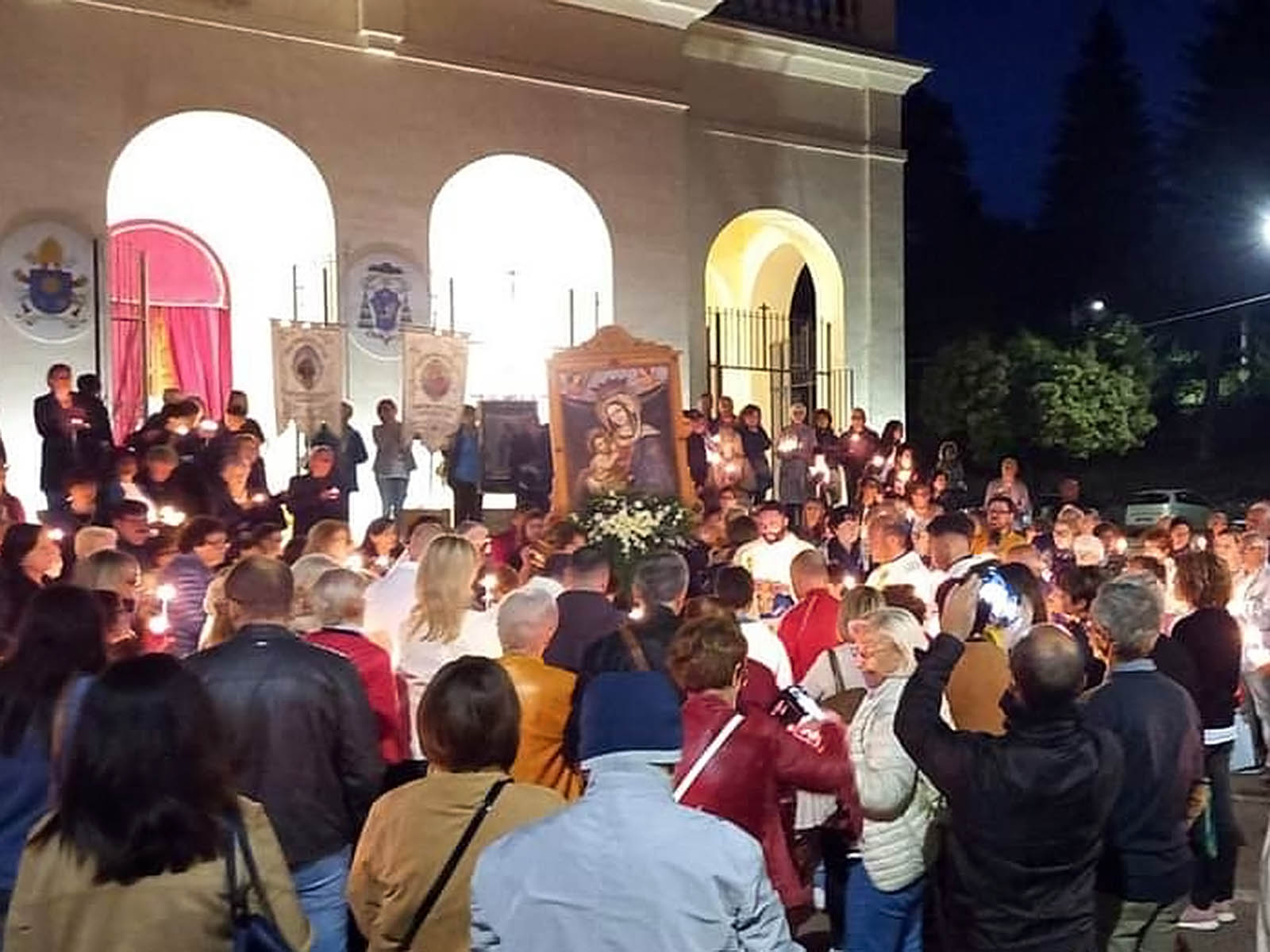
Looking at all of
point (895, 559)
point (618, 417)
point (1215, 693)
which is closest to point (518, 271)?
point (618, 417)

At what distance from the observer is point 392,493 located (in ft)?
53.0

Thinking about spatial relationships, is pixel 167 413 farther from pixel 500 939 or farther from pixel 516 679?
pixel 500 939

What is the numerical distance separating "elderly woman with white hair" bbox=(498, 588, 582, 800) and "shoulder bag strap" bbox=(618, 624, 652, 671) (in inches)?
9.9

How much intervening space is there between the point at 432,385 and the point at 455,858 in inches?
502

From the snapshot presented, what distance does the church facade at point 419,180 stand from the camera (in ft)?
48.7

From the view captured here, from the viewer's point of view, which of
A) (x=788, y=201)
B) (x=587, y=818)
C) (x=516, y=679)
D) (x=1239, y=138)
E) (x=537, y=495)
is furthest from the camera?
(x=1239, y=138)

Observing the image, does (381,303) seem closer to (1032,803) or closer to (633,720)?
(1032,803)

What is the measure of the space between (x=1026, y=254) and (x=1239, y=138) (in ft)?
26.2

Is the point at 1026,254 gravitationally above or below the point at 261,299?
above

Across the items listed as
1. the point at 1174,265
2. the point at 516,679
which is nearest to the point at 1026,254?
the point at 1174,265

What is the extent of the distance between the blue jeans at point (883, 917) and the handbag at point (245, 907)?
2.87 meters

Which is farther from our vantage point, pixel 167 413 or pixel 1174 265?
pixel 1174 265

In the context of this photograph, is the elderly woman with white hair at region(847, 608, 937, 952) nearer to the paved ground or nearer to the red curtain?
the paved ground

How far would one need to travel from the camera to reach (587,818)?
3180 mm
